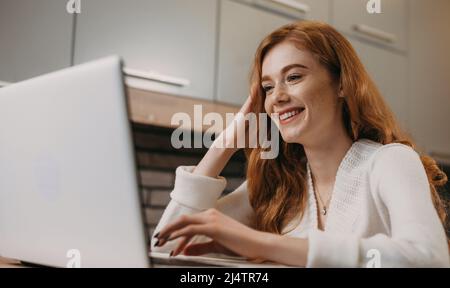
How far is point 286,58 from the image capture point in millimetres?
1138

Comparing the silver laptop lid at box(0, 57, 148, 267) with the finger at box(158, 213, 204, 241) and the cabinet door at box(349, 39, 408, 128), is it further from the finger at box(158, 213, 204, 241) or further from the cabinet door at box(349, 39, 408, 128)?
the cabinet door at box(349, 39, 408, 128)

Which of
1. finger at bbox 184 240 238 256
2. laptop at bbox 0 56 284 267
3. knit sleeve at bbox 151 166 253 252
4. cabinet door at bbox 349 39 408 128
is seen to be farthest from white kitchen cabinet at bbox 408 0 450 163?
laptop at bbox 0 56 284 267

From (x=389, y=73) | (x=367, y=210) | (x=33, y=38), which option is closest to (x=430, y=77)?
(x=389, y=73)

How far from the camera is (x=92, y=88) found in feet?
1.82

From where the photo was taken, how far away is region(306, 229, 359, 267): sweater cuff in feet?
2.31

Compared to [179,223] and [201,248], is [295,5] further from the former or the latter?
[179,223]

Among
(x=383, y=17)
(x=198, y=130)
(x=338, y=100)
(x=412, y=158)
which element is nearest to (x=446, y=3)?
(x=383, y=17)

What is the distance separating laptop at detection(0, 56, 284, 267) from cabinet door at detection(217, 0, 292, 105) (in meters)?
1.15

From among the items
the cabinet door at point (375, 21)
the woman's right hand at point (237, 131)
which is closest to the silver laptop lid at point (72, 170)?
the woman's right hand at point (237, 131)

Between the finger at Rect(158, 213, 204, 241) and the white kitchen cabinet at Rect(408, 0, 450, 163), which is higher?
the white kitchen cabinet at Rect(408, 0, 450, 163)

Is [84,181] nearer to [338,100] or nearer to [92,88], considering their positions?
[92,88]
